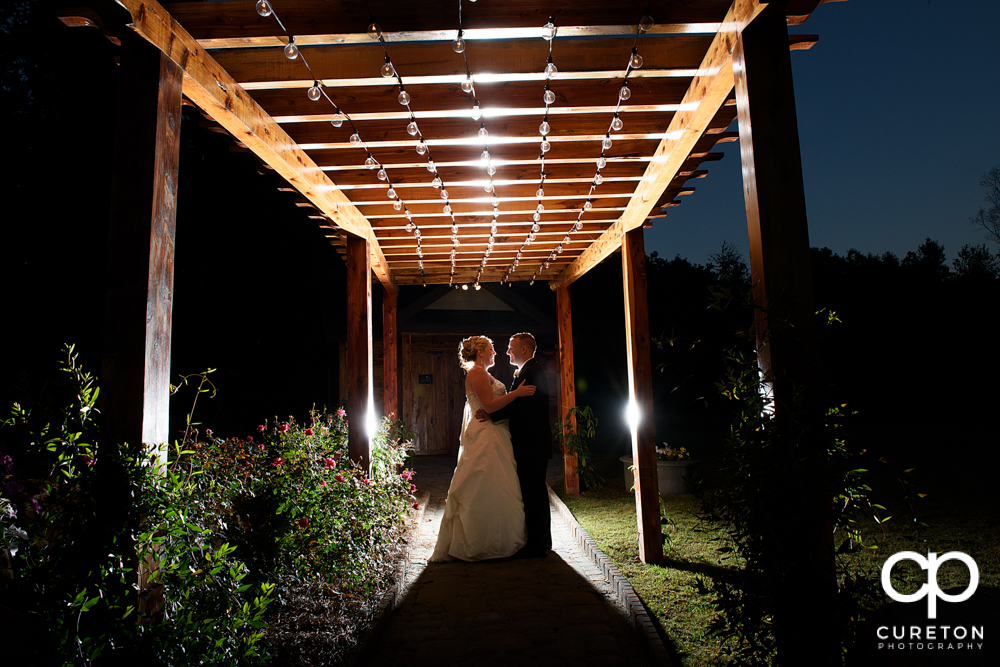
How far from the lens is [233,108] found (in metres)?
2.98

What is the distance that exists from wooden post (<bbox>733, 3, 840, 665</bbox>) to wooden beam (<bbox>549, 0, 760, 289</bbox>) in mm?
196

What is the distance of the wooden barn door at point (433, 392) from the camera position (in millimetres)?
13367

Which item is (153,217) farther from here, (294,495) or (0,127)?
(0,127)

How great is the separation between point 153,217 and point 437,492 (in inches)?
280

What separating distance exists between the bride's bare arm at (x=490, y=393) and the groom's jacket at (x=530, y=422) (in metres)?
0.06

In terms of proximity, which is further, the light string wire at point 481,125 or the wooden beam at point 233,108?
the light string wire at point 481,125

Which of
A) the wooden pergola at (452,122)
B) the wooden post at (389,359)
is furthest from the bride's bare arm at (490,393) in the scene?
the wooden post at (389,359)

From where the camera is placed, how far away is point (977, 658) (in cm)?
242

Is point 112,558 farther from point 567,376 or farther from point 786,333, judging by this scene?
point 567,376

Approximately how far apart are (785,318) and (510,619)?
2714mm

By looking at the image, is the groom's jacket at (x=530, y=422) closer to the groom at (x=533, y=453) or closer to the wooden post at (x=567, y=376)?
the groom at (x=533, y=453)

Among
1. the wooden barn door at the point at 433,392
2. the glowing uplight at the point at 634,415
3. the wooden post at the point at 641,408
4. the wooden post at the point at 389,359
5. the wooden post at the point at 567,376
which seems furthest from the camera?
the wooden barn door at the point at 433,392

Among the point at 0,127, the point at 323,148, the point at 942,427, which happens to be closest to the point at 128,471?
the point at 323,148

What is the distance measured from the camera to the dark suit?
5.02 m
